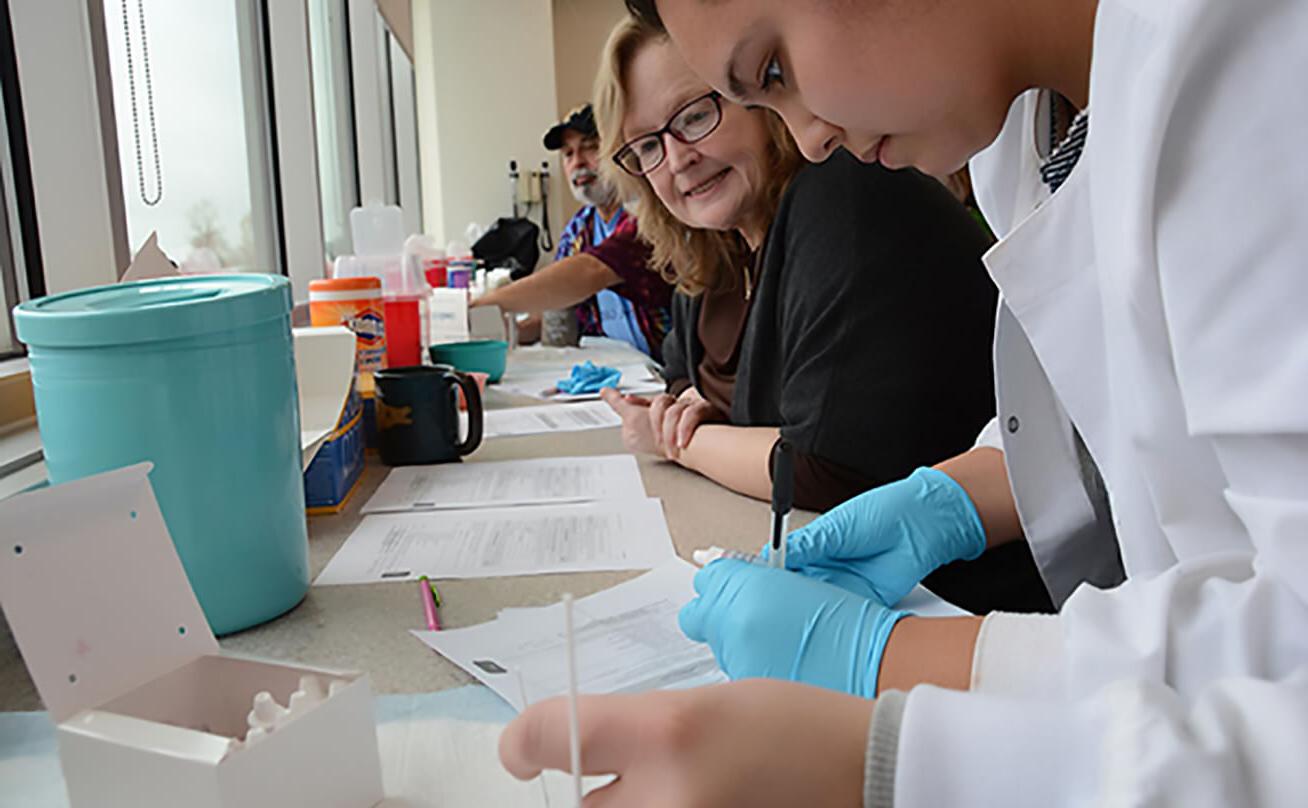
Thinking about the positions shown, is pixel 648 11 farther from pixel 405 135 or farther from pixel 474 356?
pixel 405 135

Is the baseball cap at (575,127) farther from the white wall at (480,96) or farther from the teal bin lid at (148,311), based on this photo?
the teal bin lid at (148,311)

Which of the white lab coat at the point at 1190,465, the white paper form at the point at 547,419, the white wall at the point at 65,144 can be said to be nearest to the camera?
the white lab coat at the point at 1190,465

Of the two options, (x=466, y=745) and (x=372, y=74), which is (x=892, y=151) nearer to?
(x=466, y=745)

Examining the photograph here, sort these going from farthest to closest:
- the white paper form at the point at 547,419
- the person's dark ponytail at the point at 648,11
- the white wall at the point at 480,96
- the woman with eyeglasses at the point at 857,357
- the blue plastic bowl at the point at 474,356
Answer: the white wall at the point at 480,96, the blue plastic bowl at the point at 474,356, the white paper form at the point at 547,419, the woman with eyeglasses at the point at 857,357, the person's dark ponytail at the point at 648,11

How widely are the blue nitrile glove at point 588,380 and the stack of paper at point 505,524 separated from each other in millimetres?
567

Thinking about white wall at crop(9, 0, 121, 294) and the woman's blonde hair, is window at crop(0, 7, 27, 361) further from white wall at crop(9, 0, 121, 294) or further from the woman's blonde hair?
the woman's blonde hair

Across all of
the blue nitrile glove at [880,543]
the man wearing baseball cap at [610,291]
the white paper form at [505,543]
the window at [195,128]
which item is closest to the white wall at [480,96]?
the man wearing baseball cap at [610,291]

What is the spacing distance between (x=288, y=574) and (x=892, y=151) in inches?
23.2

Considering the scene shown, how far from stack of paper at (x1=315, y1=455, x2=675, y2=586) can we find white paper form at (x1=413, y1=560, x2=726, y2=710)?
9 centimetres

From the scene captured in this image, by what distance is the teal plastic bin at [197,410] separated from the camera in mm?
629

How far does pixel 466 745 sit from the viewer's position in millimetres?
561

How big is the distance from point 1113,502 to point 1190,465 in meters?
0.13

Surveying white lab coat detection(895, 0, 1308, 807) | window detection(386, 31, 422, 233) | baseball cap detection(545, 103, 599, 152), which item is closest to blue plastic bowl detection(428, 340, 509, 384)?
white lab coat detection(895, 0, 1308, 807)

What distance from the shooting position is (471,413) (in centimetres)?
120
